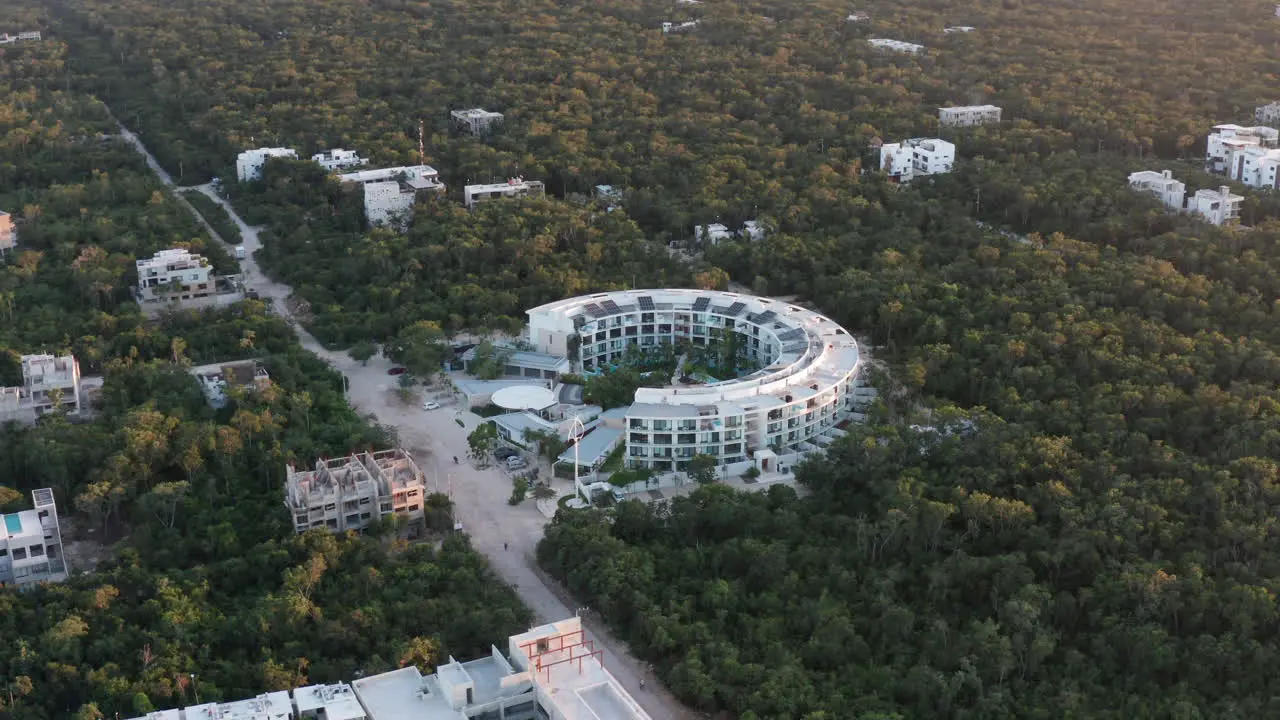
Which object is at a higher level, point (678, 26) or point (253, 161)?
point (678, 26)

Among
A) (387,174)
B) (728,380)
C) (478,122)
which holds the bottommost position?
(728,380)

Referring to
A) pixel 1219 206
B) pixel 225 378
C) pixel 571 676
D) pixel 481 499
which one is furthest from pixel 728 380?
pixel 1219 206

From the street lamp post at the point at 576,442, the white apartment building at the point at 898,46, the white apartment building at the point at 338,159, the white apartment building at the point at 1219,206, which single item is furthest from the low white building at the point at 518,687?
the white apartment building at the point at 898,46

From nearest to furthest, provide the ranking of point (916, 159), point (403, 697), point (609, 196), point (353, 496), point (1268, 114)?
1. point (403, 697)
2. point (353, 496)
3. point (609, 196)
4. point (916, 159)
5. point (1268, 114)

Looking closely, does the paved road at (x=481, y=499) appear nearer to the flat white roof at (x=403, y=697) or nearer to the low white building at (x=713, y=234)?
the flat white roof at (x=403, y=697)

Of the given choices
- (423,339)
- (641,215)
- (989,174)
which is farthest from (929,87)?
(423,339)

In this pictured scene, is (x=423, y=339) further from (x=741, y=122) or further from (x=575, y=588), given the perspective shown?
(x=741, y=122)

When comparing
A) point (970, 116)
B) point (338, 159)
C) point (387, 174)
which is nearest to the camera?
point (387, 174)

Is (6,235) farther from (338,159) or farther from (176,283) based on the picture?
(338,159)
